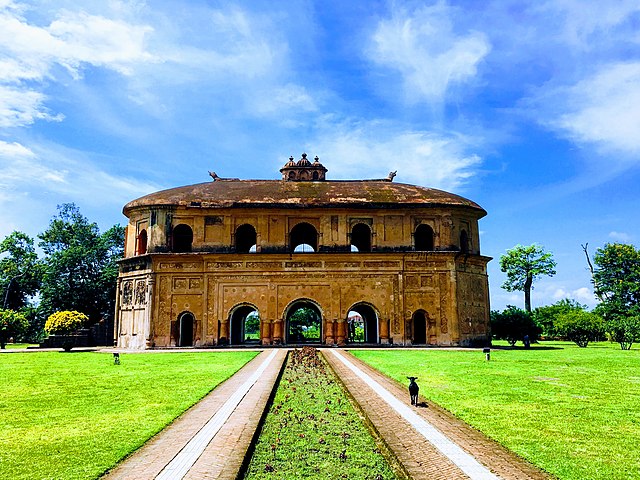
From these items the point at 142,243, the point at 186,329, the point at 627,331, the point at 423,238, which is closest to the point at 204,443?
the point at 186,329

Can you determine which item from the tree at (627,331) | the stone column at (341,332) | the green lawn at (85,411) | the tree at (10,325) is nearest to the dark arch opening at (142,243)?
the tree at (10,325)

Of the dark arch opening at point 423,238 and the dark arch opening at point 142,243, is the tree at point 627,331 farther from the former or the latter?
the dark arch opening at point 142,243

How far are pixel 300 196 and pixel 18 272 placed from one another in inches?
1265

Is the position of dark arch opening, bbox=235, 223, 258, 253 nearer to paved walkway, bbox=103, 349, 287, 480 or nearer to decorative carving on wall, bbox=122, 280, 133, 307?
decorative carving on wall, bbox=122, 280, 133, 307

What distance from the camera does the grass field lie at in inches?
249

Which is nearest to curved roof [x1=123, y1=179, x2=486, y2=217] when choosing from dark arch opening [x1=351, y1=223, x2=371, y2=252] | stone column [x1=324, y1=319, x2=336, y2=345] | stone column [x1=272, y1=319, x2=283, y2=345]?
dark arch opening [x1=351, y1=223, x2=371, y2=252]

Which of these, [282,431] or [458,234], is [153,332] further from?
[282,431]

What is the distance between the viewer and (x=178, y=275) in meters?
30.9

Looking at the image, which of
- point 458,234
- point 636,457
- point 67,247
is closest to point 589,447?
point 636,457

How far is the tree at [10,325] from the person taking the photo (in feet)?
114

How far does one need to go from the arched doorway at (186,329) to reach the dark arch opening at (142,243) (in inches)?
212

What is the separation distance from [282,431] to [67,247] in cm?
4577

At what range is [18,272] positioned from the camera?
48.8m

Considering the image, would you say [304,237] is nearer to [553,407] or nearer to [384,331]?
[384,331]
